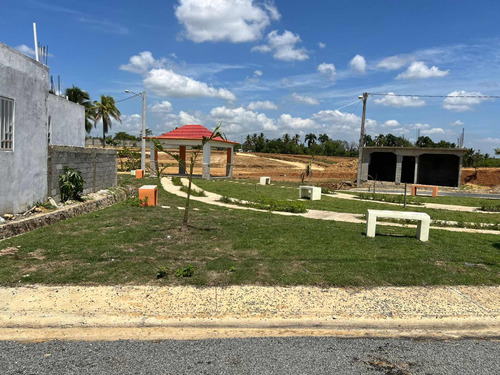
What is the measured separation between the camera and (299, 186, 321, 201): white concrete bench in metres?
18.1

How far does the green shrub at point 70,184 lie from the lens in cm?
1130

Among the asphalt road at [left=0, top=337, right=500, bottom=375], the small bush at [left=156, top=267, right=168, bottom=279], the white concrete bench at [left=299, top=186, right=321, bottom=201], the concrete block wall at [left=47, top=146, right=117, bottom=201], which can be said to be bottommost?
the asphalt road at [left=0, top=337, right=500, bottom=375]

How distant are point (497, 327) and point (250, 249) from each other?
412 cm

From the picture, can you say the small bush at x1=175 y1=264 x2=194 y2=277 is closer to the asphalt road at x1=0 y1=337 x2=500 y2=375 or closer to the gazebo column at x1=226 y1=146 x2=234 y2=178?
the asphalt road at x1=0 y1=337 x2=500 y2=375

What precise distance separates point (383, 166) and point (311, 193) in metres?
22.9

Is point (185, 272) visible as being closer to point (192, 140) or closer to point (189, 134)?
point (192, 140)

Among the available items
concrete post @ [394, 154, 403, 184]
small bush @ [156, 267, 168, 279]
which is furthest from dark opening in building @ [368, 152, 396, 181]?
small bush @ [156, 267, 168, 279]

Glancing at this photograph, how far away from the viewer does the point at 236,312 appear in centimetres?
470

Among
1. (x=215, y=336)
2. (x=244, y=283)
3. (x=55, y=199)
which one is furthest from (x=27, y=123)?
(x=215, y=336)

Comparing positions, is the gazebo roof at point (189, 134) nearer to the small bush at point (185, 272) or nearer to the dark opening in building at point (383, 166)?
the dark opening in building at point (383, 166)

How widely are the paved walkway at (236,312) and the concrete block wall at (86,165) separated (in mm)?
6406

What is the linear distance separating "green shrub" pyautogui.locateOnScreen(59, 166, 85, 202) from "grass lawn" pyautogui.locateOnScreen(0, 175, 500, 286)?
6.37ft

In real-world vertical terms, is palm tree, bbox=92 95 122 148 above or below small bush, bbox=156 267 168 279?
above

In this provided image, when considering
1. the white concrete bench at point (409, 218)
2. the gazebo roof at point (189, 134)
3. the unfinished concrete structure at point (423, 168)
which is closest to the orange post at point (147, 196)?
the white concrete bench at point (409, 218)
